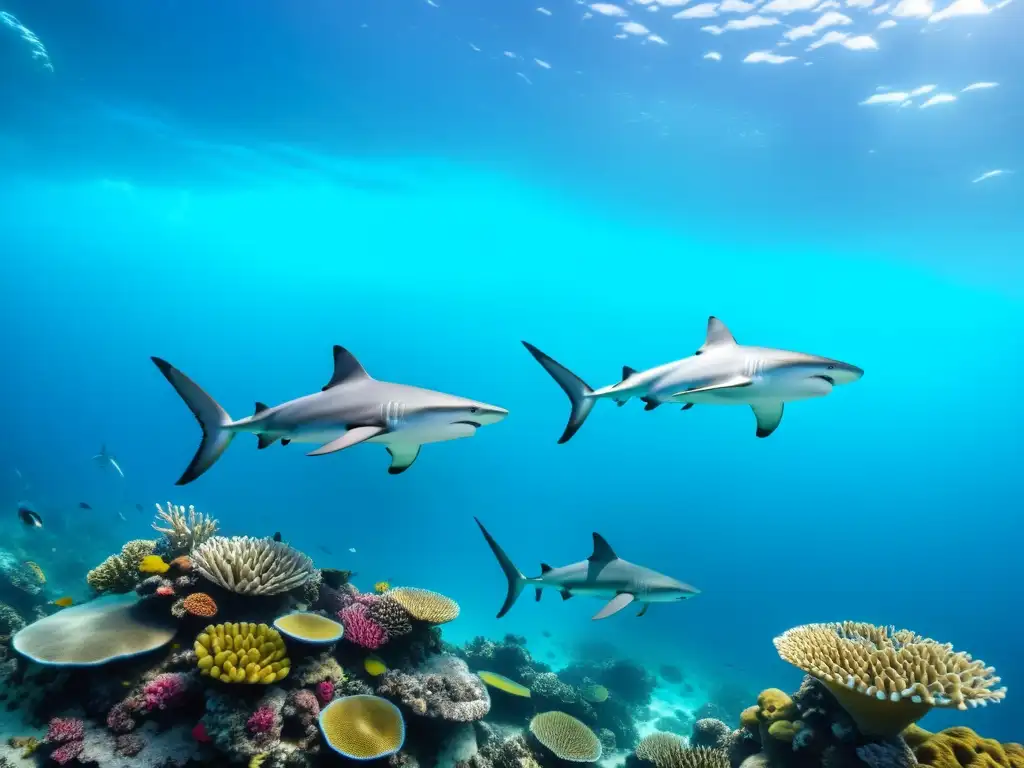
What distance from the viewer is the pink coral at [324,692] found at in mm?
5961

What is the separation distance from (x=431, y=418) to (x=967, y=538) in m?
169

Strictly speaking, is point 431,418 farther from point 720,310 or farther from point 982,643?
point 982,643

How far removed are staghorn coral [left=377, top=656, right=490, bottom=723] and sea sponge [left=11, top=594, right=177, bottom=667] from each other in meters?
2.92

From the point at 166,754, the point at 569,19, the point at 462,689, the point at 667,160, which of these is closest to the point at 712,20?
the point at 569,19

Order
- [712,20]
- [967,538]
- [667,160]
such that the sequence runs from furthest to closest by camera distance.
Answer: [967,538] → [667,160] → [712,20]

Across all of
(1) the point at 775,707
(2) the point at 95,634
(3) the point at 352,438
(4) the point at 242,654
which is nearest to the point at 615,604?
(1) the point at 775,707

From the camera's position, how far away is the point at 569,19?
20859mm

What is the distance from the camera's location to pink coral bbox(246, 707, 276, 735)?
520 cm

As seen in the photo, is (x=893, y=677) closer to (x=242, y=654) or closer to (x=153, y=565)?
(x=242, y=654)

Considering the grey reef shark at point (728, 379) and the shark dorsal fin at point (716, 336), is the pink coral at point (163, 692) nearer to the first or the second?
the grey reef shark at point (728, 379)

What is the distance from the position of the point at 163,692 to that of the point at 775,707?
25.5ft

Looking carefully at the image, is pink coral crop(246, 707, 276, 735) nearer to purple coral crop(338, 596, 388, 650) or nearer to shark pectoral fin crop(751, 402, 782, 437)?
purple coral crop(338, 596, 388, 650)

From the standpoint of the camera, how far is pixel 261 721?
17.2ft

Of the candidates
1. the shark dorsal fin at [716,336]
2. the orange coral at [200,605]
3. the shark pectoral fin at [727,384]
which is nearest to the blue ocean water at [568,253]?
the shark dorsal fin at [716,336]
